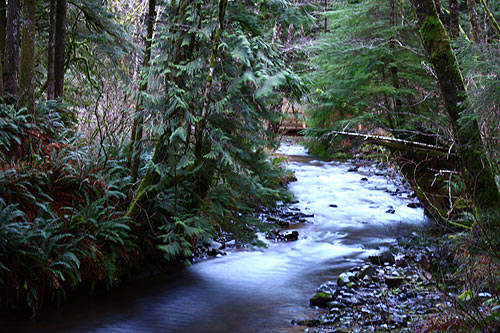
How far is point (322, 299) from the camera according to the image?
648 centimetres

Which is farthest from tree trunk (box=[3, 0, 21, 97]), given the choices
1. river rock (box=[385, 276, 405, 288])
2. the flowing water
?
river rock (box=[385, 276, 405, 288])

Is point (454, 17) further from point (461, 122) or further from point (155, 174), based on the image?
point (155, 174)

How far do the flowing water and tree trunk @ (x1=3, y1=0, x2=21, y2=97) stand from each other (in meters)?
4.68

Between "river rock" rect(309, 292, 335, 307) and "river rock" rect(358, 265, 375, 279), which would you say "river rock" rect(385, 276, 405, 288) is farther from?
"river rock" rect(309, 292, 335, 307)

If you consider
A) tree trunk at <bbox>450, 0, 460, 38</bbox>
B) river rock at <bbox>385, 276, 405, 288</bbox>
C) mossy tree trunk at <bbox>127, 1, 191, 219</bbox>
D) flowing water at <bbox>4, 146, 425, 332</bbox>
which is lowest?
flowing water at <bbox>4, 146, 425, 332</bbox>

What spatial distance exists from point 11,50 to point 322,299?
7358 millimetres

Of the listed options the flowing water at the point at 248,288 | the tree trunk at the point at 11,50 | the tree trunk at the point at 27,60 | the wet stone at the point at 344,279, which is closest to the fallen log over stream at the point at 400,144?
the flowing water at the point at 248,288

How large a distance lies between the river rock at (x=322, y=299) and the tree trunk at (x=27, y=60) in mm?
6278

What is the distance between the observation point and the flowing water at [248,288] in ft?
19.4

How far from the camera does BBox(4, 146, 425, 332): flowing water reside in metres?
5.91

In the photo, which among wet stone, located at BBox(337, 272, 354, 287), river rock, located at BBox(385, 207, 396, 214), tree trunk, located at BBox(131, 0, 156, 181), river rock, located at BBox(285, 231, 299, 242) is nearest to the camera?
wet stone, located at BBox(337, 272, 354, 287)

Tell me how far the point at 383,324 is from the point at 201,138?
4001 mm

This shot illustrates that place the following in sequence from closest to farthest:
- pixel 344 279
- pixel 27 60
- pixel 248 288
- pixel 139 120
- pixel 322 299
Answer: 1. pixel 322 299
2. pixel 344 279
3. pixel 139 120
4. pixel 248 288
5. pixel 27 60

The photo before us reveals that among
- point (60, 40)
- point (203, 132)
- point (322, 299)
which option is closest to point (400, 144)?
point (322, 299)
